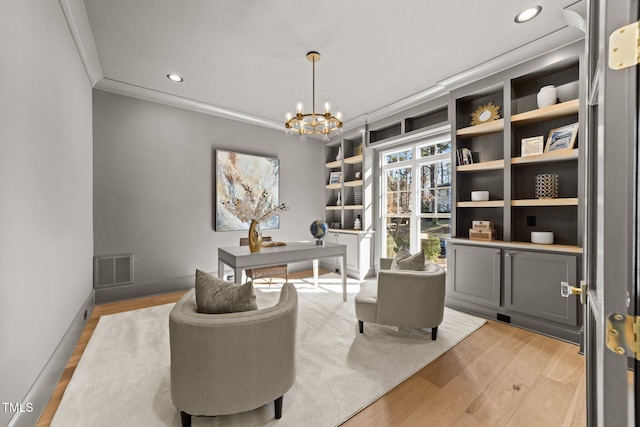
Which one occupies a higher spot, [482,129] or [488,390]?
[482,129]

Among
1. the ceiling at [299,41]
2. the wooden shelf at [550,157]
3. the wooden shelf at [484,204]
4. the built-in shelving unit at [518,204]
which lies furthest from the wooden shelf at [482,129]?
the wooden shelf at [484,204]

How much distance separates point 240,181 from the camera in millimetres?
4711


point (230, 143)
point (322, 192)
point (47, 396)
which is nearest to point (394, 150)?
point (322, 192)

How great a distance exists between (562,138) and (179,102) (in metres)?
4.84

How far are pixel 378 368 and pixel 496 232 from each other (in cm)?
236

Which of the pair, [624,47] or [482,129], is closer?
[624,47]

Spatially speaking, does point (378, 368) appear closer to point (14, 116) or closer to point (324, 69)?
point (14, 116)

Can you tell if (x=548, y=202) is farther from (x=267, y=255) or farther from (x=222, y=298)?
(x=222, y=298)

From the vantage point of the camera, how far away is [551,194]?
289 cm

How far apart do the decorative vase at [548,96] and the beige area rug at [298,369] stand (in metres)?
2.44

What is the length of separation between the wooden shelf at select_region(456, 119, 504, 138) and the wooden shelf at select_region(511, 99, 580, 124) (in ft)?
0.51

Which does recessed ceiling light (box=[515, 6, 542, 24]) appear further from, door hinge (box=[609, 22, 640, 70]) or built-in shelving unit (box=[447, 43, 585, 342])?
door hinge (box=[609, 22, 640, 70])

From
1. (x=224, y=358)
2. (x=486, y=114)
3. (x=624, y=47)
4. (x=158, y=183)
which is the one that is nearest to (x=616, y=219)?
(x=624, y=47)

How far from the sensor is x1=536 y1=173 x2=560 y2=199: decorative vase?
289 cm
